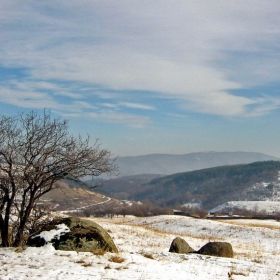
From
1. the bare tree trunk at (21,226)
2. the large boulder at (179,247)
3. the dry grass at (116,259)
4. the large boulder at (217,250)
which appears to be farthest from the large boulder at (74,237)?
the large boulder at (217,250)

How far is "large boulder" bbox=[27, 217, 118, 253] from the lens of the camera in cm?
1370

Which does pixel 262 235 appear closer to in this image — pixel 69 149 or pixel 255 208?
pixel 69 149

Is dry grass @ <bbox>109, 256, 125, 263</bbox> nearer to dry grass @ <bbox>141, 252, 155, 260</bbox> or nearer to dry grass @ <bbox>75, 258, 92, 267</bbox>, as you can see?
dry grass @ <bbox>75, 258, 92, 267</bbox>

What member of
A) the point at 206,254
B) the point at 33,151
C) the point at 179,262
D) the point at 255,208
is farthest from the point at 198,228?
the point at 255,208

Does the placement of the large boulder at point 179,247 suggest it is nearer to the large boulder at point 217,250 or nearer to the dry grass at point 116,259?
the large boulder at point 217,250

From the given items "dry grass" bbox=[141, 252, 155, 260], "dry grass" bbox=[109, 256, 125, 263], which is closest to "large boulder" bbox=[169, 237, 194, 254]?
"dry grass" bbox=[141, 252, 155, 260]

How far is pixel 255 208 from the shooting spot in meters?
173

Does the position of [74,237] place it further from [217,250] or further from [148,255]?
[217,250]

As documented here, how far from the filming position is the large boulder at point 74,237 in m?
13.7

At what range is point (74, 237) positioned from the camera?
14047 millimetres

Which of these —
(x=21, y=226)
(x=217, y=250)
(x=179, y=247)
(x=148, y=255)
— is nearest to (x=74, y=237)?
(x=21, y=226)

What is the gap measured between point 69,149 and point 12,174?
238cm

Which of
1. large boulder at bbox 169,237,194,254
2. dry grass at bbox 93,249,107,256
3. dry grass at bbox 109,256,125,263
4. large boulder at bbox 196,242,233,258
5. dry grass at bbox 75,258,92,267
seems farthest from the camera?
large boulder at bbox 169,237,194,254

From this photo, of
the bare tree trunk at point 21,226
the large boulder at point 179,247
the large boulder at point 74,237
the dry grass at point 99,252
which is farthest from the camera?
the large boulder at point 179,247
